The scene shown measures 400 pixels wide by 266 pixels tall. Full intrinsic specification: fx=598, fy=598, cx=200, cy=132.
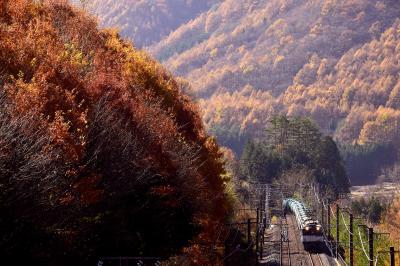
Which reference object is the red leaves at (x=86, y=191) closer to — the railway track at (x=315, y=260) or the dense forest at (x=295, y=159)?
the railway track at (x=315, y=260)

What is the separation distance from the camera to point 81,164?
26.1 m

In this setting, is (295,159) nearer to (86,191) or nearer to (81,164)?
(81,164)

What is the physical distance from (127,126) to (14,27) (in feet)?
Answer: 26.8

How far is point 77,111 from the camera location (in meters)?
26.6

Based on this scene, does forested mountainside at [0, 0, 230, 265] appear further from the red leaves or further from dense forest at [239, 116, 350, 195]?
dense forest at [239, 116, 350, 195]

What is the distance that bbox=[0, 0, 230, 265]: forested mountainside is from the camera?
19.8m

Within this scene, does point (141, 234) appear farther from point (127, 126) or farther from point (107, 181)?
point (127, 126)

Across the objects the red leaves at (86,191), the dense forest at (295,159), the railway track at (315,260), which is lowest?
the railway track at (315,260)

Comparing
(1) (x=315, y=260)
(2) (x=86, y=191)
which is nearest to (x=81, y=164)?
(2) (x=86, y=191)

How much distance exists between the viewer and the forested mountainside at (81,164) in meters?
19.8

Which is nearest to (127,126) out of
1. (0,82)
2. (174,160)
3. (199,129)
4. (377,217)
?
(174,160)

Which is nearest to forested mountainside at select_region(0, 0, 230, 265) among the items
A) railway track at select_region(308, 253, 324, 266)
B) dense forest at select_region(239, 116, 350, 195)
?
railway track at select_region(308, 253, 324, 266)

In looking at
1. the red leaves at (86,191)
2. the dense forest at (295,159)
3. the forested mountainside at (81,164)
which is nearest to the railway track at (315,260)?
the forested mountainside at (81,164)

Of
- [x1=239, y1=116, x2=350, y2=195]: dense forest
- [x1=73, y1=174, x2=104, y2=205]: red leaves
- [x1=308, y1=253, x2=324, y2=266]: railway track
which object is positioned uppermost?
[x1=239, y1=116, x2=350, y2=195]: dense forest
